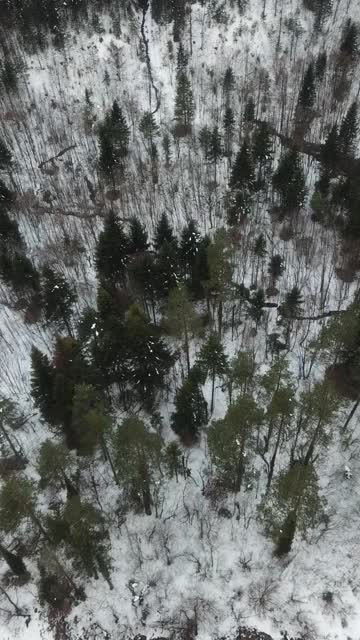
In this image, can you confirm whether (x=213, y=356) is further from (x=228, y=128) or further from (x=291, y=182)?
(x=228, y=128)

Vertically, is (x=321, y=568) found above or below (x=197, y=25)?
below

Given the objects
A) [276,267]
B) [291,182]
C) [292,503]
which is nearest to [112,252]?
[276,267]

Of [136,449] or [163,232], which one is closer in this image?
[136,449]

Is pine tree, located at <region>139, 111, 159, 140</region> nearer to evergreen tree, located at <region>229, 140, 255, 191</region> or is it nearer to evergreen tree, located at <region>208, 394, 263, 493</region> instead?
evergreen tree, located at <region>229, 140, 255, 191</region>

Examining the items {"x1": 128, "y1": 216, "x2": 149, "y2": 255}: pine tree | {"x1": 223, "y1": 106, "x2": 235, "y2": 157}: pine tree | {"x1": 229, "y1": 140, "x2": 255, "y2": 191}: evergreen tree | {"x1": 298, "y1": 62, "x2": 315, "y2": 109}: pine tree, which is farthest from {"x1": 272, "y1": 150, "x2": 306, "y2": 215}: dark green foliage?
{"x1": 128, "y1": 216, "x2": 149, "y2": 255}: pine tree

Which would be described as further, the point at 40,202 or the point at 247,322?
the point at 40,202

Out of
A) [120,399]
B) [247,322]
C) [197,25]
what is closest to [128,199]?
[247,322]

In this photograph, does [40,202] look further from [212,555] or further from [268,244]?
[212,555]
